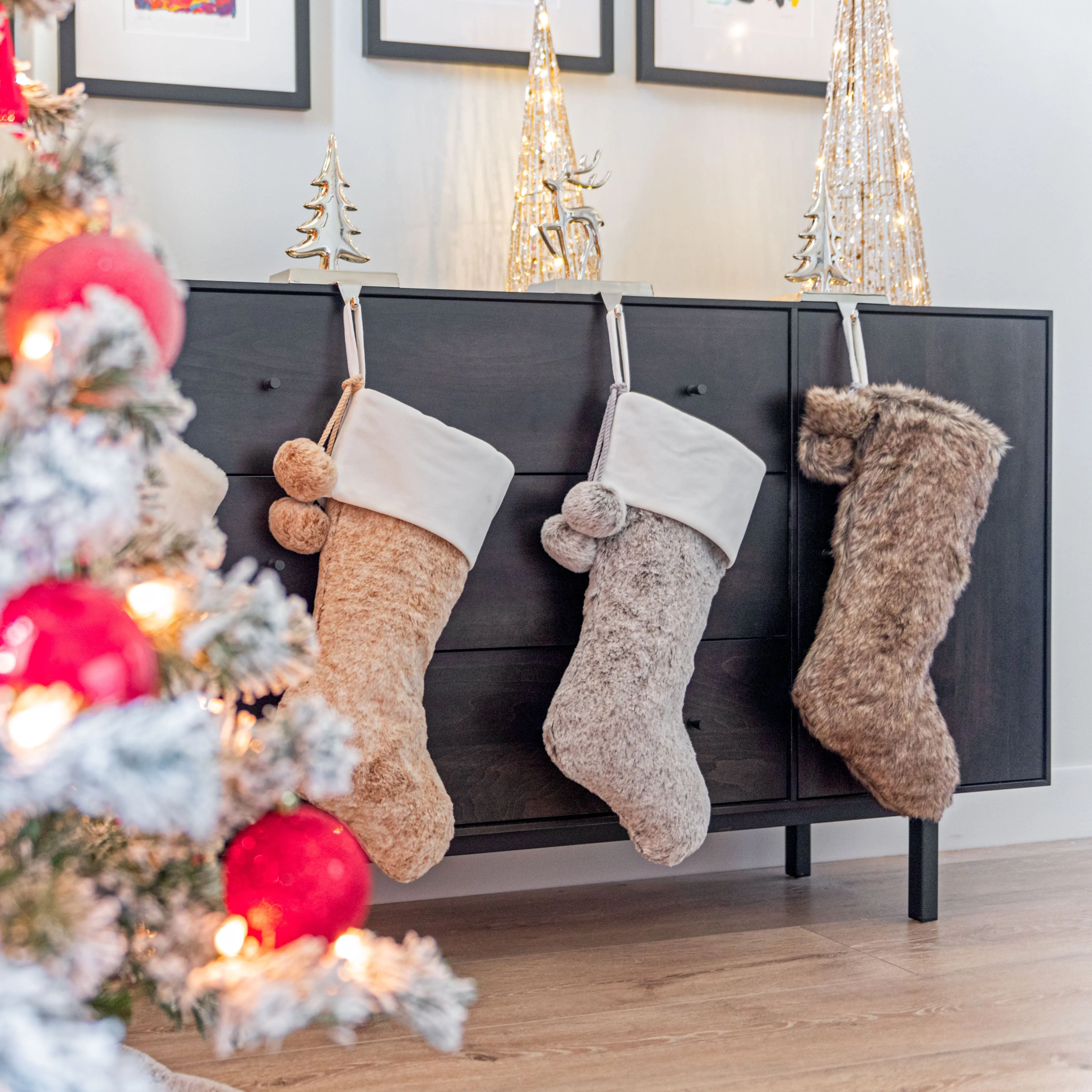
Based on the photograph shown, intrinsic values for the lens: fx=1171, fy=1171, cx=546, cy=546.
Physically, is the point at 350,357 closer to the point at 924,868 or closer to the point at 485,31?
the point at 485,31

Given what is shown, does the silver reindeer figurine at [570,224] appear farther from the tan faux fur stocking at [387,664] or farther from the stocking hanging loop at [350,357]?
the tan faux fur stocking at [387,664]

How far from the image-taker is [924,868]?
1864mm

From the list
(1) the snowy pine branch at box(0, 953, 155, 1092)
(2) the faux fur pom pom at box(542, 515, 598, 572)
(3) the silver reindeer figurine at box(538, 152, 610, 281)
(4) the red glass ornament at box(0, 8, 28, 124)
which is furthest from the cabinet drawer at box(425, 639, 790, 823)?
(1) the snowy pine branch at box(0, 953, 155, 1092)

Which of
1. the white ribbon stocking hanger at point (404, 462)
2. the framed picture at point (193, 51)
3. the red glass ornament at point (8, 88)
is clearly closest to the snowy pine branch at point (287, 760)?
the red glass ornament at point (8, 88)

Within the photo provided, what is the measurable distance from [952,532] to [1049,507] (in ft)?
0.88

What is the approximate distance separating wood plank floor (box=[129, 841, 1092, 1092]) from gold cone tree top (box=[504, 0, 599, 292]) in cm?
105

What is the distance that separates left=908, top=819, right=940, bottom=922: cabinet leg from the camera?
186 centimetres

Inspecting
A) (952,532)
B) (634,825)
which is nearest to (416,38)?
(952,532)

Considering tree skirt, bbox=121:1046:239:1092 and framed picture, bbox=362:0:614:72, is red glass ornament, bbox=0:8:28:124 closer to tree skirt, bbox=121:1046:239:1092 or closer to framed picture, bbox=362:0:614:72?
tree skirt, bbox=121:1046:239:1092

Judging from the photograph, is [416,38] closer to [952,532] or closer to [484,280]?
[484,280]

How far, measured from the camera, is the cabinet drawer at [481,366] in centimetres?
148

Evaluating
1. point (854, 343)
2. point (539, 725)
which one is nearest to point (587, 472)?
point (539, 725)

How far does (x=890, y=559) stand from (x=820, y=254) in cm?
54

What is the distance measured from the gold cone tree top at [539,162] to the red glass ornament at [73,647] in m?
1.36
